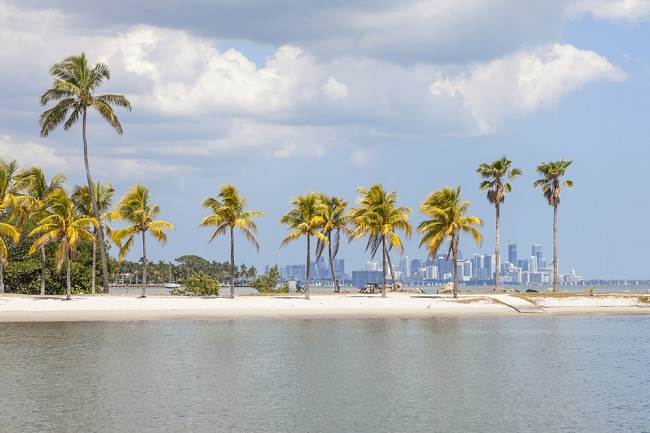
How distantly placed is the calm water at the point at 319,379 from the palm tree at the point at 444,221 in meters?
17.5

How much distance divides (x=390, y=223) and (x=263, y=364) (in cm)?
3868

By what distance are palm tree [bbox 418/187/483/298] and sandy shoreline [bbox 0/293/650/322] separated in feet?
18.9

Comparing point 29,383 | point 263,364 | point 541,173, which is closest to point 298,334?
point 263,364

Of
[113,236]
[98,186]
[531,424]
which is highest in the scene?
[98,186]

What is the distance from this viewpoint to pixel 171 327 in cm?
6119

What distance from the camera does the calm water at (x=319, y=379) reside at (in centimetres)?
2802

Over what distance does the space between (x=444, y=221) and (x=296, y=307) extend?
16.4 meters

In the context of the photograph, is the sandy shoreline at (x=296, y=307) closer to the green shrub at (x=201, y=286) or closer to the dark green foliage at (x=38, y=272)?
the green shrub at (x=201, y=286)

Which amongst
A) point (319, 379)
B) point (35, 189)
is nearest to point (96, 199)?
point (35, 189)

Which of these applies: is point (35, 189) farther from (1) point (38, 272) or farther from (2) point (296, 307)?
(2) point (296, 307)

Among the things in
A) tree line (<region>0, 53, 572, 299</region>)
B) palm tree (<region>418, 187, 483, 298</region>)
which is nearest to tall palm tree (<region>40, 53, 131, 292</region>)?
tree line (<region>0, 53, 572, 299</region>)

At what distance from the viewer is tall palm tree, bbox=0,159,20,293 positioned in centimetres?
6944

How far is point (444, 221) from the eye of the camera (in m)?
77.6

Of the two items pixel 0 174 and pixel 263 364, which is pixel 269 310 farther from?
pixel 263 364
